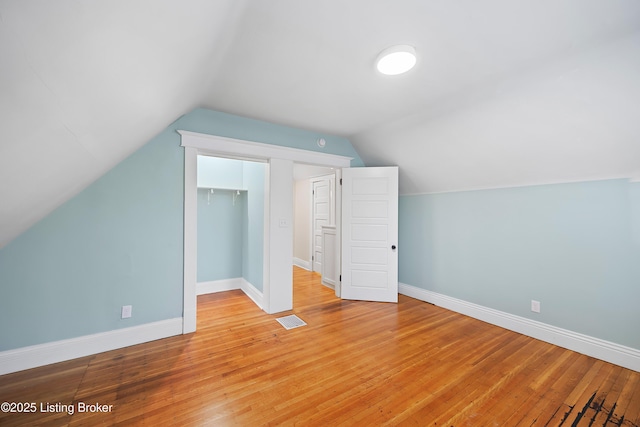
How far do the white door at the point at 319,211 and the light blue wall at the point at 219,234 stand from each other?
1.82m

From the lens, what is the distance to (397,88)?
234 cm

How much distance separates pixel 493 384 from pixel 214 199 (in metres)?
4.20

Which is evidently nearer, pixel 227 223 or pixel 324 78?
pixel 324 78

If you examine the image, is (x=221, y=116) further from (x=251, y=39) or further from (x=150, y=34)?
(x=150, y=34)

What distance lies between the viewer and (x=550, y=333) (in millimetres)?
2582

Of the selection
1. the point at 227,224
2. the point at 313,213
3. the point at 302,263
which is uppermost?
the point at 313,213

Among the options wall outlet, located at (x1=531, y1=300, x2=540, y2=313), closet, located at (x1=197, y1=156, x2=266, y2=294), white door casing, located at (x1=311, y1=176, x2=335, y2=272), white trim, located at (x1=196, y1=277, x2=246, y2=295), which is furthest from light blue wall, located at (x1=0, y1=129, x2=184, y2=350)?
wall outlet, located at (x1=531, y1=300, x2=540, y2=313)

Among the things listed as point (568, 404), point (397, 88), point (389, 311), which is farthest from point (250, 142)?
point (568, 404)

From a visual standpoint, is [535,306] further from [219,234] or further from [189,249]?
[219,234]

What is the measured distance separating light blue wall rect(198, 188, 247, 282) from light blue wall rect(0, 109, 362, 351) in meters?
1.46

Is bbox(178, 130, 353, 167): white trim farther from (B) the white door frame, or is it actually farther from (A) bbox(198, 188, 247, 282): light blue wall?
(A) bbox(198, 188, 247, 282): light blue wall

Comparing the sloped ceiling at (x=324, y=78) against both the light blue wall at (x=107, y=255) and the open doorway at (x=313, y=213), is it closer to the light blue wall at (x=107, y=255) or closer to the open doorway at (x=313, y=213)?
the light blue wall at (x=107, y=255)

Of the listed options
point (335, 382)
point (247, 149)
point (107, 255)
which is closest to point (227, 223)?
point (247, 149)

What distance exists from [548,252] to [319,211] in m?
3.92
